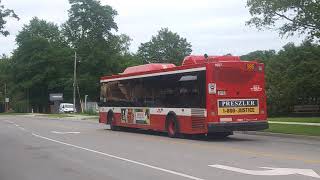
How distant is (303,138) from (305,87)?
109ft

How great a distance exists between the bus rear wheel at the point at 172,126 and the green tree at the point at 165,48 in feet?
327

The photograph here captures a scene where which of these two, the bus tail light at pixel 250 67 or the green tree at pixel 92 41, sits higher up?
the green tree at pixel 92 41

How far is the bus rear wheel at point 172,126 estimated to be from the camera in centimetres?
2451

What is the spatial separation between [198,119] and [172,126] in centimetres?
249

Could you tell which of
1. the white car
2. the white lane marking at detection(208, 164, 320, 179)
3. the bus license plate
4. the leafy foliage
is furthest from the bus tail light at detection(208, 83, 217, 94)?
the white car

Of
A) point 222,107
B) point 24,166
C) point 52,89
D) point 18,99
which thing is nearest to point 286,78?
point 222,107

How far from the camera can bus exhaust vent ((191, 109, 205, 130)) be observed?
73.7 feet

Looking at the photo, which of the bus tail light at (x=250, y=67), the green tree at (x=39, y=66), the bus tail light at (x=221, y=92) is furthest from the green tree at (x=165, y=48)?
the bus tail light at (x=221, y=92)

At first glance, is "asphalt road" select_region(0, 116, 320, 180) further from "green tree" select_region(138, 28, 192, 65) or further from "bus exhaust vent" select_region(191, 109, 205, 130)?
"green tree" select_region(138, 28, 192, 65)

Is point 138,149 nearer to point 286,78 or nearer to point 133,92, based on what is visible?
point 133,92

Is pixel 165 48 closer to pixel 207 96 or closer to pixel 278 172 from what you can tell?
pixel 207 96

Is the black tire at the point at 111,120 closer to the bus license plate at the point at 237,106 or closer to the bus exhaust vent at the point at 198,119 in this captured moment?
the bus exhaust vent at the point at 198,119

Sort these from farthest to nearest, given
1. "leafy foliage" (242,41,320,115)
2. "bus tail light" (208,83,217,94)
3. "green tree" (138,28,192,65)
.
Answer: "green tree" (138,28,192,65), "leafy foliage" (242,41,320,115), "bus tail light" (208,83,217,94)

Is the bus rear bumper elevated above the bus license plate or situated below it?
below
